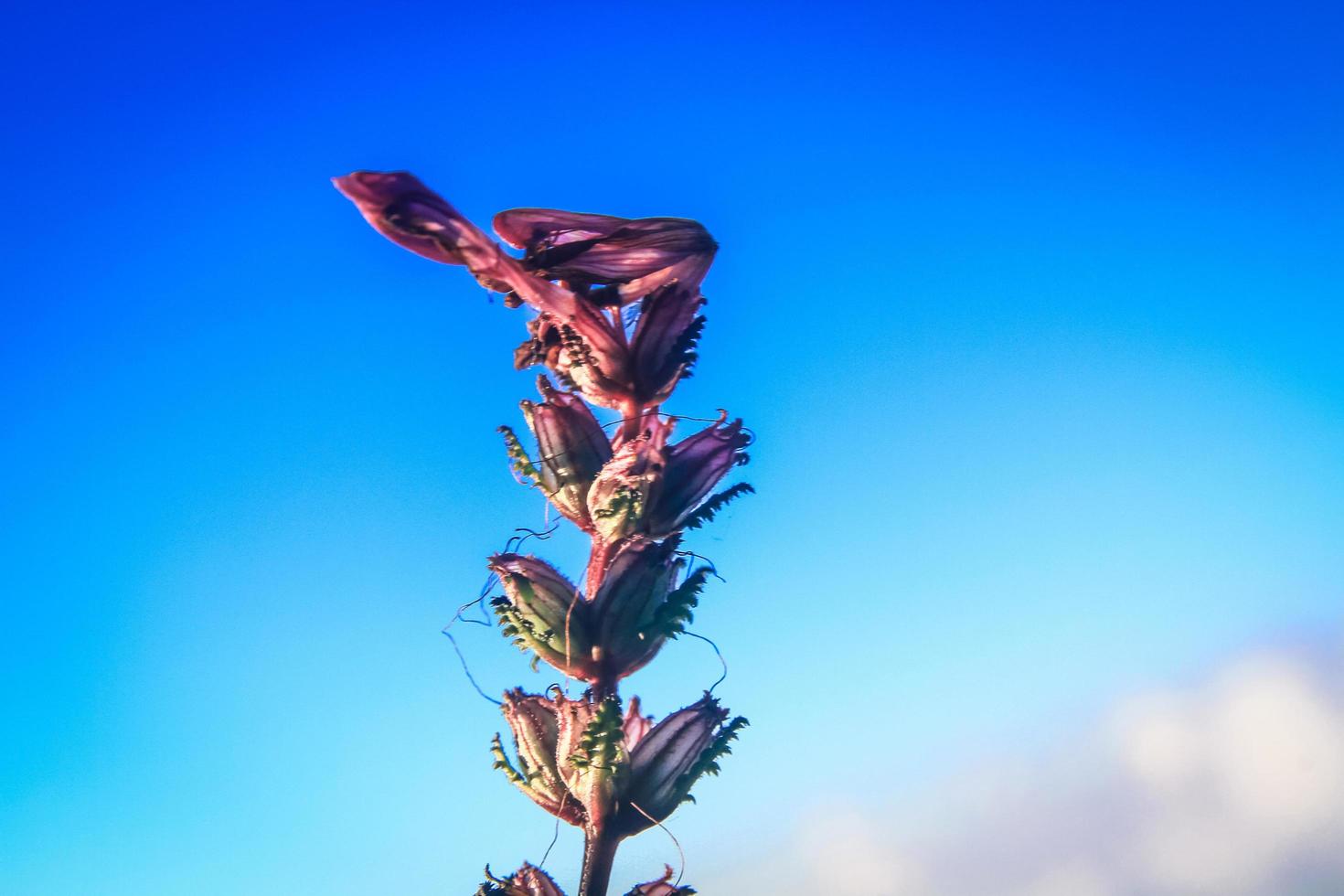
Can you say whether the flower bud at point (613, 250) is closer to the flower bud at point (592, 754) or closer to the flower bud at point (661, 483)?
the flower bud at point (661, 483)

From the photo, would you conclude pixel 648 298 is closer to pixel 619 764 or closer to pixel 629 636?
pixel 629 636

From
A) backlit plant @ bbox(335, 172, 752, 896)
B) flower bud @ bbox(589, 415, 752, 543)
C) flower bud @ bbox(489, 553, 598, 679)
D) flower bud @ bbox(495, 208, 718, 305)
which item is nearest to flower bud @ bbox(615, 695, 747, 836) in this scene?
backlit plant @ bbox(335, 172, 752, 896)

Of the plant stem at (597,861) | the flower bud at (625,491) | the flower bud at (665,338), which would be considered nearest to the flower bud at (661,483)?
the flower bud at (625,491)

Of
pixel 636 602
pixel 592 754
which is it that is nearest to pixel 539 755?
pixel 592 754

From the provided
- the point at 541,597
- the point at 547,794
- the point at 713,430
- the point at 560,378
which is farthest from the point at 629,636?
the point at 560,378

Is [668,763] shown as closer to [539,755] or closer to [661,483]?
[539,755]

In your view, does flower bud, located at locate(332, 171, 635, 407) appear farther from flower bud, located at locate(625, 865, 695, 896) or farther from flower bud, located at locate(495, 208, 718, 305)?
flower bud, located at locate(625, 865, 695, 896)
